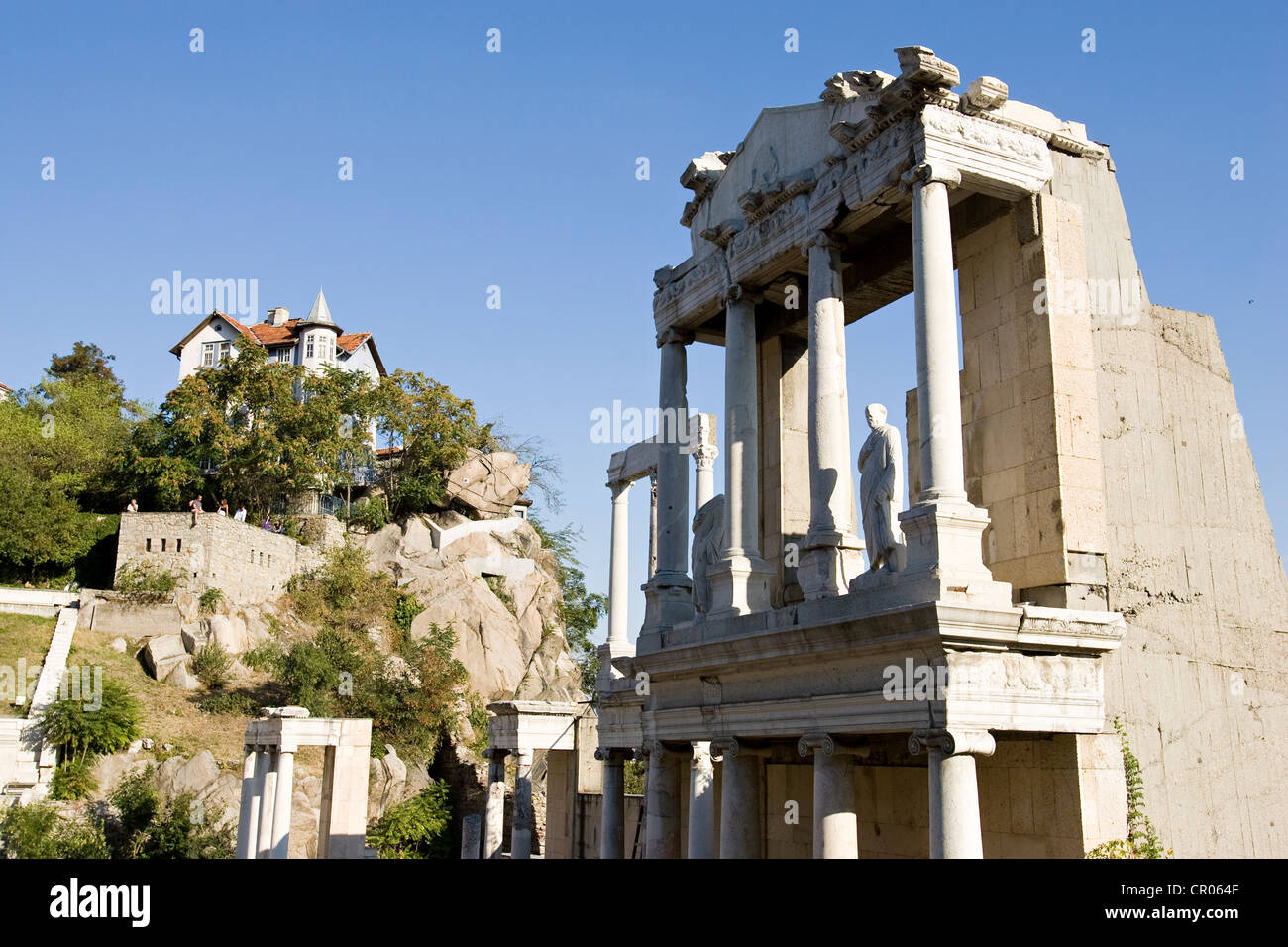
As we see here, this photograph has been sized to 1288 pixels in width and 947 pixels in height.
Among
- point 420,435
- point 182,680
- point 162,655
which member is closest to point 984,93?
point 182,680

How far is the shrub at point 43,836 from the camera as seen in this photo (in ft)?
→ 83.8

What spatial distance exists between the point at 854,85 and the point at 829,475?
4.65 metres

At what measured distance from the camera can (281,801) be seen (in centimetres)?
2677

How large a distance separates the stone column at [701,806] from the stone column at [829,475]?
3.52m

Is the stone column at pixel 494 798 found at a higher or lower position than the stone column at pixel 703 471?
lower

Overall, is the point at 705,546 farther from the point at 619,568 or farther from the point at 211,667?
the point at 211,667

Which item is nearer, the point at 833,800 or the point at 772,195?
the point at 833,800

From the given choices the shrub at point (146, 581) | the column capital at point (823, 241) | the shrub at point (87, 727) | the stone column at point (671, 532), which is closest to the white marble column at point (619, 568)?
the stone column at point (671, 532)

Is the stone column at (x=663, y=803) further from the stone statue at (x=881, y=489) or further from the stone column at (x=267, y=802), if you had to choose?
the stone column at (x=267, y=802)

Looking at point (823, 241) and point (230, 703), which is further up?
point (823, 241)

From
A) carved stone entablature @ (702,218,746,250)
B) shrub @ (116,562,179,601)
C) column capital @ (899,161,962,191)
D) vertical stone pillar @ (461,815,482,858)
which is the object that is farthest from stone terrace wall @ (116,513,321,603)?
column capital @ (899,161,962,191)
